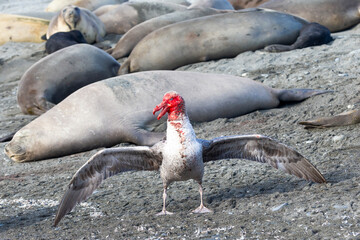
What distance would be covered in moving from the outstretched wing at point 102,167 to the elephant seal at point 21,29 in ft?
21.2

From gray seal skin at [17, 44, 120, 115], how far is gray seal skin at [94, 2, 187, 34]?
248 cm

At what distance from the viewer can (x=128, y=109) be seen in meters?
4.52

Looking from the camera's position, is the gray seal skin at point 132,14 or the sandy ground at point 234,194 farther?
the gray seal skin at point 132,14

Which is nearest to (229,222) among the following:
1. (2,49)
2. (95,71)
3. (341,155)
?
(341,155)

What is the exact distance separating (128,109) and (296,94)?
1379 mm

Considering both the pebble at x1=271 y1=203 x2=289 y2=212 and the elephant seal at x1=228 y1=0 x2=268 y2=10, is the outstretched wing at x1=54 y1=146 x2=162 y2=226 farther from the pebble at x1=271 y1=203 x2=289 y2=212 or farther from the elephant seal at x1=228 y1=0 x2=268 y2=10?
the elephant seal at x1=228 y1=0 x2=268 y2=10

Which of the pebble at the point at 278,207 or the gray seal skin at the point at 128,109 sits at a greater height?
the pebble at the point at 278,207

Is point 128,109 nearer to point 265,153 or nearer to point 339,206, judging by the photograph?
point 265,153

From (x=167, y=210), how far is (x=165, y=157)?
13.4 inches

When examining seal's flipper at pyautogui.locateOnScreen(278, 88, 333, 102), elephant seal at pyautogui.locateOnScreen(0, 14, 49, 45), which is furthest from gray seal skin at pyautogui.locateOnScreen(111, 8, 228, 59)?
seal's flipper at pyautogui.locateOnScreen(278, 88, 333, 102)

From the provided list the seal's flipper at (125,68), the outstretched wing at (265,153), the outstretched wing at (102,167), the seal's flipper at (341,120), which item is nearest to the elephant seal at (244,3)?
the seal's flipper at (125,68)

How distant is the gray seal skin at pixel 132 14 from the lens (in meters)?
8.61

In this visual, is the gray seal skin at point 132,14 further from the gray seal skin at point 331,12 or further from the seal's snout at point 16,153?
the seal's snout at point 16,153

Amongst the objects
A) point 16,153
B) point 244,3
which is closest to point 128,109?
point 16,153
